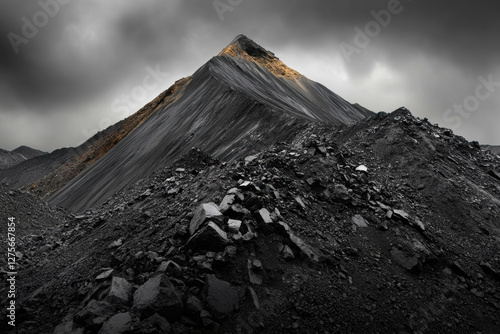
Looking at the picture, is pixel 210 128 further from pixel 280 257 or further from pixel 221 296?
pixel 221 296

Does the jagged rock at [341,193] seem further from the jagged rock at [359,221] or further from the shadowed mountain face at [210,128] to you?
the shadowed mountain face at [210,128]

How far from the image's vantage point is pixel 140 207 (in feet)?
26.7

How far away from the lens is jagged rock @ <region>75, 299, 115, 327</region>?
4559 millimetres

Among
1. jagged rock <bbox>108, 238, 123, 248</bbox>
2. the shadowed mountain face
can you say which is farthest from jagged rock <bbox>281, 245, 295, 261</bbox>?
the shadowed mountain face

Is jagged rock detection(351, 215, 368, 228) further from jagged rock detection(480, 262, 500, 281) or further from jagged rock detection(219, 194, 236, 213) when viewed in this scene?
jagged rock detection(219, 194, 236, 213)

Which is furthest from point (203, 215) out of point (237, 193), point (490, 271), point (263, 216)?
point (490, 271)

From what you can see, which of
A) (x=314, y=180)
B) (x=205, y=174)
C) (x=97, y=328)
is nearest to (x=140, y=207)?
(x=205, y=174)

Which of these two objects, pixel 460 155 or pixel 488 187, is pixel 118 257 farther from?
pixel 460 155

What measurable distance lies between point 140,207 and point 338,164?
593 cm

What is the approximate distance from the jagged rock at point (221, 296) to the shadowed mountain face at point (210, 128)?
10.6 metres

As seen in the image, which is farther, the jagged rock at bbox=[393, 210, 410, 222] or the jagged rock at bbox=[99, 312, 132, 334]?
the jagged rock at bbox=[393, 210, 410, 222]

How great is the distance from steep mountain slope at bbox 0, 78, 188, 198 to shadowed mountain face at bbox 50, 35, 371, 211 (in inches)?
325

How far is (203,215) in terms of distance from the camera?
612cm

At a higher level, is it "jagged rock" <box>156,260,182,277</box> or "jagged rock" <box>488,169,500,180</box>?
"jagged rock" <box>488,169,500,180</box>
